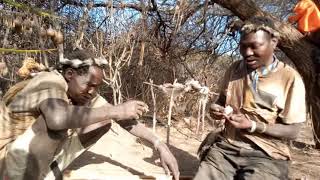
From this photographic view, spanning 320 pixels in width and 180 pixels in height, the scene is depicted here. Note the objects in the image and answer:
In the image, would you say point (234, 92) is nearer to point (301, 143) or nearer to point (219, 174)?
point (219, 174)

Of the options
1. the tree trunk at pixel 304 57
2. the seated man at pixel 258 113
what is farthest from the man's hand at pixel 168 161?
the tree trunk at pixel 304 57

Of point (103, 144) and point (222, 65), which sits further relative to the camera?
point (222, 65)

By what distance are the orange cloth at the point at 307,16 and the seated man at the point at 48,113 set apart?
8.90ft

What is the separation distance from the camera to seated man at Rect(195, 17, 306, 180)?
2.92m

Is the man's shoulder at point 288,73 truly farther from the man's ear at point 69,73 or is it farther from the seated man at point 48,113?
the man's ear at point 69,73

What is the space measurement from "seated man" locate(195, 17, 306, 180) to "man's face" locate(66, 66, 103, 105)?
0.82 meters

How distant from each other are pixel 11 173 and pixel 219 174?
1.39 meters

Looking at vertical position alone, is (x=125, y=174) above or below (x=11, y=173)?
below

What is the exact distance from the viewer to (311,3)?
16.0 ft

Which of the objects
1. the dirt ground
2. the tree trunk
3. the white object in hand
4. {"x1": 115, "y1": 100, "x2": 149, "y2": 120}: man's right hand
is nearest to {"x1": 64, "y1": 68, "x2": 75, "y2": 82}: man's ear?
{"x1": 115, "y1": 100, "x2": 149, "y2": 120}: man's right hand

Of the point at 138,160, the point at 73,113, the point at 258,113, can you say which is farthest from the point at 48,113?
the point at 138,160

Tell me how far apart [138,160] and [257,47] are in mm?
1988

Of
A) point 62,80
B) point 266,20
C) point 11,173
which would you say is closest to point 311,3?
point 266,20

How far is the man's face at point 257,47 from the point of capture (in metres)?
2.89
